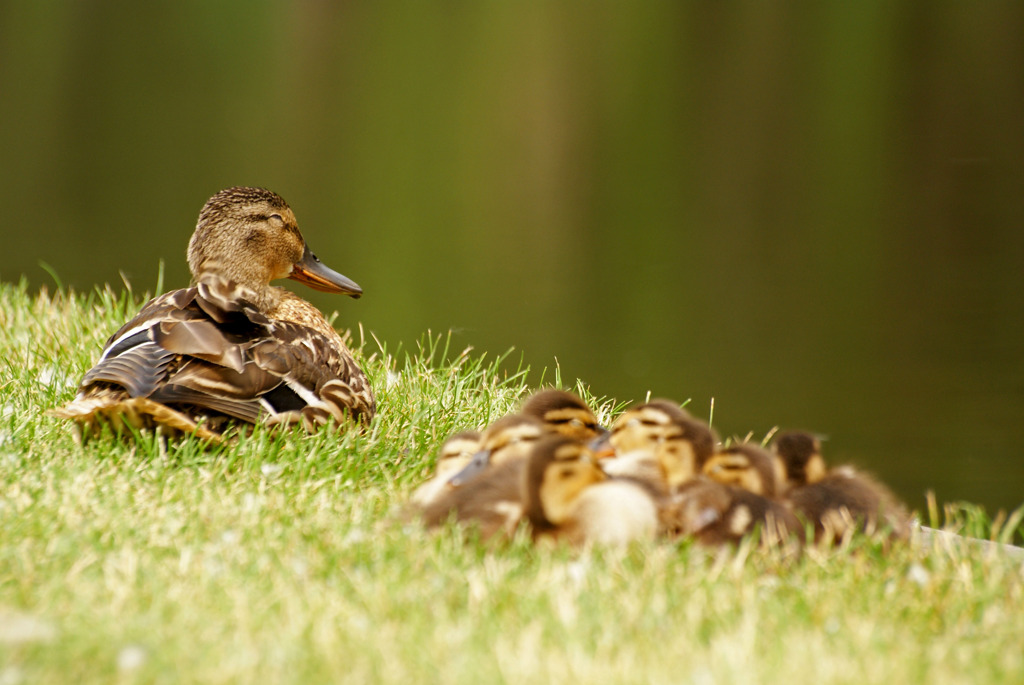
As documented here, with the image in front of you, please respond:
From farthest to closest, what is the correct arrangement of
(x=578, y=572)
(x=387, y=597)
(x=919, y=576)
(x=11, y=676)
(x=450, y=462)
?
(x=450, y=462)
(x=919, y=576)
(x=578, y=572)
(x=387, y=597)
(x=11, y=676)

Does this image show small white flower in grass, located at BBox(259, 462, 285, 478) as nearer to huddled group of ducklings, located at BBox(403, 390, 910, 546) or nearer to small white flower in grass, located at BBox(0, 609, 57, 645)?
huddled group of ducklings, located at BBox(403, 390, 910, 546)

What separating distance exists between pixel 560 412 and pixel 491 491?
0.74 m

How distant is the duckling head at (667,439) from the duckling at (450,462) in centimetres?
48

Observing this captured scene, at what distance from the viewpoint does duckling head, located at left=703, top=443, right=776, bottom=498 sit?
3.66m

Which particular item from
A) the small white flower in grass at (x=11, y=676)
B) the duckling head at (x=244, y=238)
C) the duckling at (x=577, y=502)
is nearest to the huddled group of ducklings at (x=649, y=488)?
the duckling at (x=577, y=502)

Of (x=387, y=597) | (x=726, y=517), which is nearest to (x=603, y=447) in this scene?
(x=726, y=517)

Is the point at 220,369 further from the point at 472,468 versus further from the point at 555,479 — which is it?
the point at 555,479

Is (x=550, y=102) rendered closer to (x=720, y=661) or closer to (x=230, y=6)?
(x=230, y=6)

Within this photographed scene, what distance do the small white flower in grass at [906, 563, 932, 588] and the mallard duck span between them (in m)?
2.27

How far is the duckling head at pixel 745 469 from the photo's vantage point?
3.66 meters

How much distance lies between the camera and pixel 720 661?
278 centimetres

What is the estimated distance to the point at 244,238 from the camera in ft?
17.9

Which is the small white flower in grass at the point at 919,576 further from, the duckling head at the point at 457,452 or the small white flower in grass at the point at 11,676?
the small white flower in grass at the point at 11,676

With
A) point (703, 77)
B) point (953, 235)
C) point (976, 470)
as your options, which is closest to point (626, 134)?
point (703, 77)
